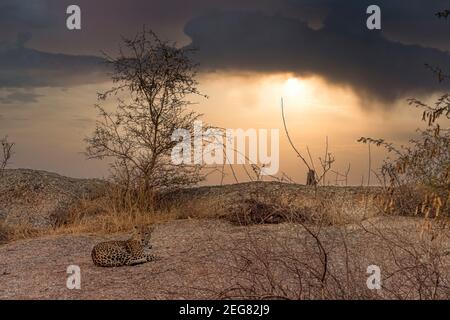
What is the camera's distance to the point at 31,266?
10.5m

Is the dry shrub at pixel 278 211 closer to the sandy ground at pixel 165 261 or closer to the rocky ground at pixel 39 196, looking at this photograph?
the sandy ground at pixel 165 261

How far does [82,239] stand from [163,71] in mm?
4746

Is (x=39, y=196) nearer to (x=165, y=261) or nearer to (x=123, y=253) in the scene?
(x=123, y=253)

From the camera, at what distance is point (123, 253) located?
32.8ft

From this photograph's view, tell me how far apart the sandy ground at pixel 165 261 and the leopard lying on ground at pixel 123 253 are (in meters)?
0.15

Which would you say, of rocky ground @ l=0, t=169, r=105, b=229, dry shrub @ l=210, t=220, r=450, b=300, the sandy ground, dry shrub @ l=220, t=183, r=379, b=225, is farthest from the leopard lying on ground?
rocky ground @ l=0, t=169, r=105, b=229

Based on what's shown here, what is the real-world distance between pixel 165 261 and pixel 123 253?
0.63m

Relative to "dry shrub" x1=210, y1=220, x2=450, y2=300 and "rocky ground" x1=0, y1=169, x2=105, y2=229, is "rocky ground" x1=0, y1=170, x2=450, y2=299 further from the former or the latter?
"rocky ground" x1=0, y1=169, x2=105, y2=229

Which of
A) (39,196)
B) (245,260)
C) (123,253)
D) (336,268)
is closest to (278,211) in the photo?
(123,253)

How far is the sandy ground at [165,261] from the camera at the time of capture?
8.12 m

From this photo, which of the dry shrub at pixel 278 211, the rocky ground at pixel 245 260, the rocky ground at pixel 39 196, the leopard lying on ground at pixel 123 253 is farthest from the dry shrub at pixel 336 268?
the rocky ground at pixel 39 196

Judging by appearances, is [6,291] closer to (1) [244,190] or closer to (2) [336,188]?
(1) [244,190]
